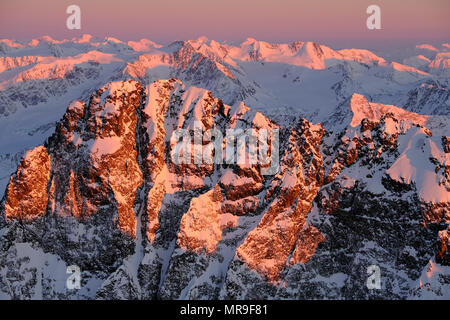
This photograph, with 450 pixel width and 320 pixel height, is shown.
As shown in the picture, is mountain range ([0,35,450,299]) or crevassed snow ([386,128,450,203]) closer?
crevassed snow ([386,128,450,203])

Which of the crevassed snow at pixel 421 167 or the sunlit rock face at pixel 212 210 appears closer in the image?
the crevassed snow at pixel 421 167

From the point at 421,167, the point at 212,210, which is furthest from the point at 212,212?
the point at 421,167

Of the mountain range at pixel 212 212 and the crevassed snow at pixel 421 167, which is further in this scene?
the mountain range at pixel 212 212

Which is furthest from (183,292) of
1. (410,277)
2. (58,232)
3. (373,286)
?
(410,277)

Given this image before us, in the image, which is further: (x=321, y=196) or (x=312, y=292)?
(x=321, y=196)

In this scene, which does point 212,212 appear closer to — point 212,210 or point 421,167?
point 212,210

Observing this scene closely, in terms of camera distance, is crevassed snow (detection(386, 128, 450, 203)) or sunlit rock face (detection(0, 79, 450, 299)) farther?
sunlit rock face (detection(0, 79, 450, 299))
